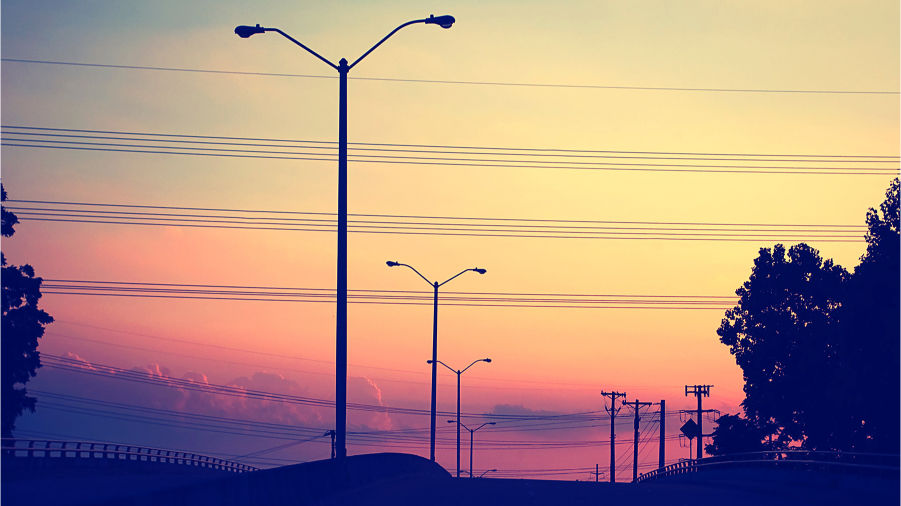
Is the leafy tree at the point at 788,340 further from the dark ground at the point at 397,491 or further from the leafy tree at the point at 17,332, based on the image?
the leafy tree at the point at 17,332

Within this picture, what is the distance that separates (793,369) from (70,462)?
1706 inches

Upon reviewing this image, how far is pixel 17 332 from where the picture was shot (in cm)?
6500

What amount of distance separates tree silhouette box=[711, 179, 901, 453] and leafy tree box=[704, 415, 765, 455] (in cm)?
9

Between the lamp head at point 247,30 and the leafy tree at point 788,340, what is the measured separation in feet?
149

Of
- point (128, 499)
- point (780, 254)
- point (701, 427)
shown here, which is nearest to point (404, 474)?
point (128, 499)

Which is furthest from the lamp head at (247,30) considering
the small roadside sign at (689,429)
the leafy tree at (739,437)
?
the small roadside sign at (689,429)

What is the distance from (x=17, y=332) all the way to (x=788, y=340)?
48090 millimetres

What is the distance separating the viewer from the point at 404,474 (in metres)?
44.4

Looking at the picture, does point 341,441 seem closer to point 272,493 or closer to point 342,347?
point 342,347

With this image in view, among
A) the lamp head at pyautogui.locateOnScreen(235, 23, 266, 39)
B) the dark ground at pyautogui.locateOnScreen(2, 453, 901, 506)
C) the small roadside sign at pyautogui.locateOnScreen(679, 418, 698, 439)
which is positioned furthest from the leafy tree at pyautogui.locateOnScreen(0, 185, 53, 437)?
the small roadside sign at pyautogui.locateOnScreen(679, 418, 698, 439)

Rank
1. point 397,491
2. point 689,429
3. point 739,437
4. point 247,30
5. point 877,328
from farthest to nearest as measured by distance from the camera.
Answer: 1. point 689,429
2. point 739,437
3. point 877,328
4. point 247,30
5. point 397,491

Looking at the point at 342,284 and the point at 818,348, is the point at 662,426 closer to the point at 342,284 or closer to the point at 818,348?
the point at 818,348

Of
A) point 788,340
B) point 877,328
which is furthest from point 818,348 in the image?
point 877,328

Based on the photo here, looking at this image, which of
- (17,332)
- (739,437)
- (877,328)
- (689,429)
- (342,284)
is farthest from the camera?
(689,429)
